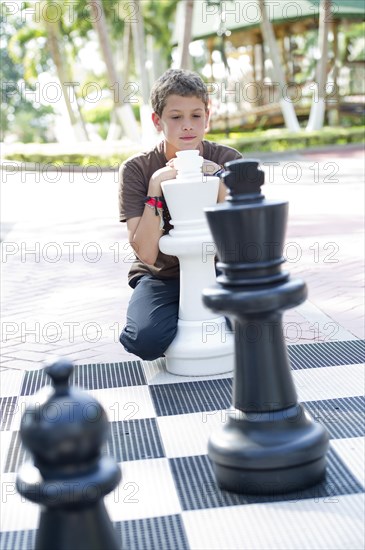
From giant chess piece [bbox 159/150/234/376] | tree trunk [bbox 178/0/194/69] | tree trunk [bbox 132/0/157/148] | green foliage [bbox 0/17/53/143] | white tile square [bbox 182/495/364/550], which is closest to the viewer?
white tile square [bbox 182/495/364/550]

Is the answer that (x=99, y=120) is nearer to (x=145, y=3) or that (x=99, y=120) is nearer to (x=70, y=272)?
(x=145, y=3)

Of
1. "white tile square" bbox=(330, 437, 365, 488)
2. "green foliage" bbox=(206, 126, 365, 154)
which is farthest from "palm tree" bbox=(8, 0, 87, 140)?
"white tile square" bbox=(330, 437, 365, 488)

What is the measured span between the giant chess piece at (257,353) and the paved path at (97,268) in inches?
63.8

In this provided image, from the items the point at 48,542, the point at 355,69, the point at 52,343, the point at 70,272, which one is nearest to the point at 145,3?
the point at 355,69

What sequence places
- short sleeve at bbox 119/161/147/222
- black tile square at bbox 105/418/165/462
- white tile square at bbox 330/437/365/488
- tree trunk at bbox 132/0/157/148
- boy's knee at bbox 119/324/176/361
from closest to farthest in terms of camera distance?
white tile square at bbox 330/437/365/488 < black tile square at bbox 105/418/165/462 < boy's knee at bbox 119/324/176/361 < short sleeve at bbox 119/161/147/222 < tree trunk at bbox 132/0/157/148

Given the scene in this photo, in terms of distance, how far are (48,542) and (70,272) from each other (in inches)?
187

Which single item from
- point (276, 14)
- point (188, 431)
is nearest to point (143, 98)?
point (276, 14)

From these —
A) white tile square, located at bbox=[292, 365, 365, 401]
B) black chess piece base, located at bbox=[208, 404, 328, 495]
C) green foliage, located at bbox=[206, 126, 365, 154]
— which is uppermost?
green foliage, located at bbox=[206, 126, 365, 154]

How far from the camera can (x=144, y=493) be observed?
2.40 metres

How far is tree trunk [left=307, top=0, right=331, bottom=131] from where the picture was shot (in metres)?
19.9

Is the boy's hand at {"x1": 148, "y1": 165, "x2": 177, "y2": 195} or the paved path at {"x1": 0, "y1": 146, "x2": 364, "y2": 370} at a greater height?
the boy's hand at {"x1": 148, "y1": 165, "x2": 177, "y2": 195}

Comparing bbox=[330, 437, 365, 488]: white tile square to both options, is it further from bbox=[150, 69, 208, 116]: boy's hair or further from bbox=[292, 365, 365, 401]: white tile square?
bbox=[150, 69, 208, 116]: boy's hair

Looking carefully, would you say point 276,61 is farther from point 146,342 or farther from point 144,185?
point 146,342

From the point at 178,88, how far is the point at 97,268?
3028 mm
